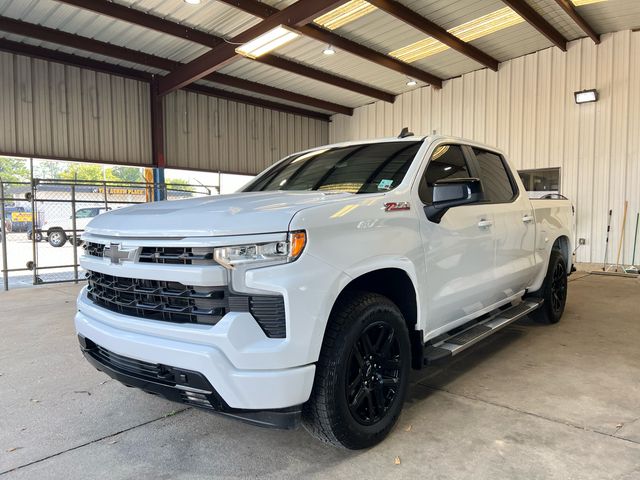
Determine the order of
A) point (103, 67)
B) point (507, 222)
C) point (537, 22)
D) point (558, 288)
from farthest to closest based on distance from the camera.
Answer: point (103, 67) → point (537, 22) → point (558, 288) → point (507, 222)

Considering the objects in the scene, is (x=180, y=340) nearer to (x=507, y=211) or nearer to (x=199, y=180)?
(x=507, y=211)

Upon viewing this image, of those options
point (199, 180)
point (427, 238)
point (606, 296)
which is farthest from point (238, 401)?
point (199, 180)

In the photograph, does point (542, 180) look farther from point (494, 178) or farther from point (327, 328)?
point (327, 328)

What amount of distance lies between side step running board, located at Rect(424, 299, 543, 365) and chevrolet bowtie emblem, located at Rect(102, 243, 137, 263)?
1.80 meters

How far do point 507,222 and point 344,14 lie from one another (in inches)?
280

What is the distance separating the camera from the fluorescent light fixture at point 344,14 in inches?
347

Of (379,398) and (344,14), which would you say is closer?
(379,398)

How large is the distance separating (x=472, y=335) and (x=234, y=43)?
8477 mm

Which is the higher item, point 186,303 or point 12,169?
point 12,169

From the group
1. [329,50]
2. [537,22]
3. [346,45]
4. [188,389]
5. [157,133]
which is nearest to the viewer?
[188,389]

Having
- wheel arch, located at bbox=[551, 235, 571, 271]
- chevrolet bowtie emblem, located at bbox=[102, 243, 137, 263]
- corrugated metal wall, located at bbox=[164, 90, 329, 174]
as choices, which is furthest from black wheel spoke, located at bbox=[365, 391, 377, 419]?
corrugated metal wall, located at bbox=[164, 90, 329, 174]

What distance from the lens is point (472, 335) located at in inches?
130

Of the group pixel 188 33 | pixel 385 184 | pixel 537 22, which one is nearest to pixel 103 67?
pixel 188 33

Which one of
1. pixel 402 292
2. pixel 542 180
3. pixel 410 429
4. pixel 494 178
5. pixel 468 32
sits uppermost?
pixel 468 32
